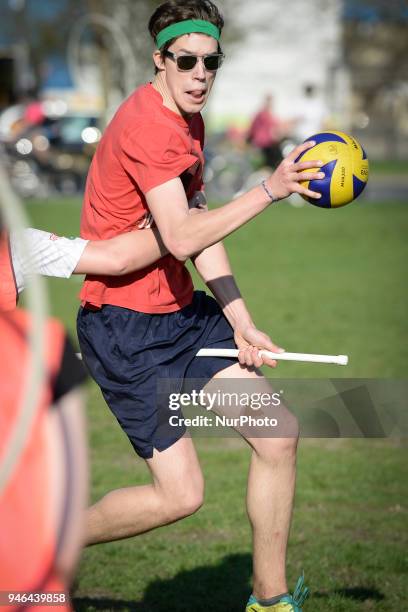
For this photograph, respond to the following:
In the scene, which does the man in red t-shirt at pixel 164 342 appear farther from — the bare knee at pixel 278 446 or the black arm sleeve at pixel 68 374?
the black arm sleeve at pixel 68 374

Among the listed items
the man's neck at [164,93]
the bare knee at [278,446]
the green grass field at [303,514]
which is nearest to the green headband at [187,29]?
the man's neck at [164,93]

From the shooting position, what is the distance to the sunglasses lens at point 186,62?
395 cm

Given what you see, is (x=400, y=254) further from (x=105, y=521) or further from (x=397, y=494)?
(x=105, y=521)

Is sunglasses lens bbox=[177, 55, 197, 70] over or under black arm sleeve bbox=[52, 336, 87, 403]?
over

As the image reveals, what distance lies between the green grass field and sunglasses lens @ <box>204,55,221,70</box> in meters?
2.33

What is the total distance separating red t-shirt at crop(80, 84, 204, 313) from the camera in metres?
3.80

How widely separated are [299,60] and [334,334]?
158 feet

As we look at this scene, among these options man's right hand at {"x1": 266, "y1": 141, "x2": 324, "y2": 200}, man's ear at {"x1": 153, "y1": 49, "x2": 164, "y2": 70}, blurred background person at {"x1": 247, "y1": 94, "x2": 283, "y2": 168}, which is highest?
blurred background person at {"x1": 247, "y1": 94, "x2": 283, "y2": 168}

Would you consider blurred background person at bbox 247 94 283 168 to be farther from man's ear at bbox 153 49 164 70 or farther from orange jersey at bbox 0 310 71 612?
orange jersey at bbox 0 310 71 612

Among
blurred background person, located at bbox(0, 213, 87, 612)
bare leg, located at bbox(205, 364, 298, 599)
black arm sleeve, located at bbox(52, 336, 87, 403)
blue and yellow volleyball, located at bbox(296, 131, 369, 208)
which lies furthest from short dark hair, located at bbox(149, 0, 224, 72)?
blurred background person, located at bbox(0, 213, 87, 612)

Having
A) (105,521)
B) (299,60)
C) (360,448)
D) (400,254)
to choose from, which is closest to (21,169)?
(400,254)

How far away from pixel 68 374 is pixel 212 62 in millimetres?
1961

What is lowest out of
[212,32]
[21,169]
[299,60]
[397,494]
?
[397,494]

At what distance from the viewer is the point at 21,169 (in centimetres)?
2734
